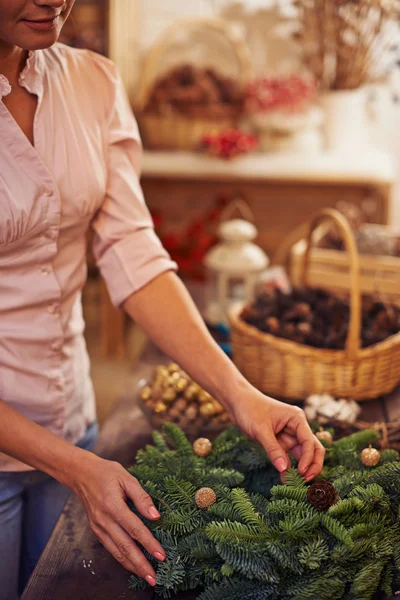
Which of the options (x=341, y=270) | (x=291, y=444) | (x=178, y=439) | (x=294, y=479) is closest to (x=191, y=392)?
(x=178, y=439)

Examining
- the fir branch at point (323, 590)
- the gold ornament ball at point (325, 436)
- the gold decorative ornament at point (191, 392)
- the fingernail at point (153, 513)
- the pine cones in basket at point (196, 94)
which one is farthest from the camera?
the pine cones in basket at point (196, 94)

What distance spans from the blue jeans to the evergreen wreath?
0.92ft

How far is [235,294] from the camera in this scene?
2.11 m

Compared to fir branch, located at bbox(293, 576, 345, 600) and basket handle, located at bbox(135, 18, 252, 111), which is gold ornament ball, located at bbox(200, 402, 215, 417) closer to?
fir branch, located at bbox(293, 576, 345, 600)

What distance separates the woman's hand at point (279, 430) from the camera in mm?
1060

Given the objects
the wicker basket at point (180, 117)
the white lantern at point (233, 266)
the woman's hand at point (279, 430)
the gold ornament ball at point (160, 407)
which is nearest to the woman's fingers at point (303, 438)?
the woman's hand at point (279, 430)

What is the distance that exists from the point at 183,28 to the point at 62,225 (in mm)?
2419

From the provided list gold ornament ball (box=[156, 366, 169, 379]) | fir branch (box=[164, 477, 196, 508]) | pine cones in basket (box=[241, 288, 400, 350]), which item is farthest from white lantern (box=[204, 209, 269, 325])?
fir branch (box=[164, 477, 196, 508])

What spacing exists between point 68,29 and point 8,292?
2.38 m

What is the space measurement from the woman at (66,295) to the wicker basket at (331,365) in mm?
337

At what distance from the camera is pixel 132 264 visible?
51.3 inches

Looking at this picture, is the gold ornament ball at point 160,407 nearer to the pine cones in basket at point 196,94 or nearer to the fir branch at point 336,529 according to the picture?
the fir branch at point 336,529

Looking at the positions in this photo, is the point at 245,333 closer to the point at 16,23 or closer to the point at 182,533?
the point at 182,533

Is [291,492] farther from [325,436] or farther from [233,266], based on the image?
[233,266]
